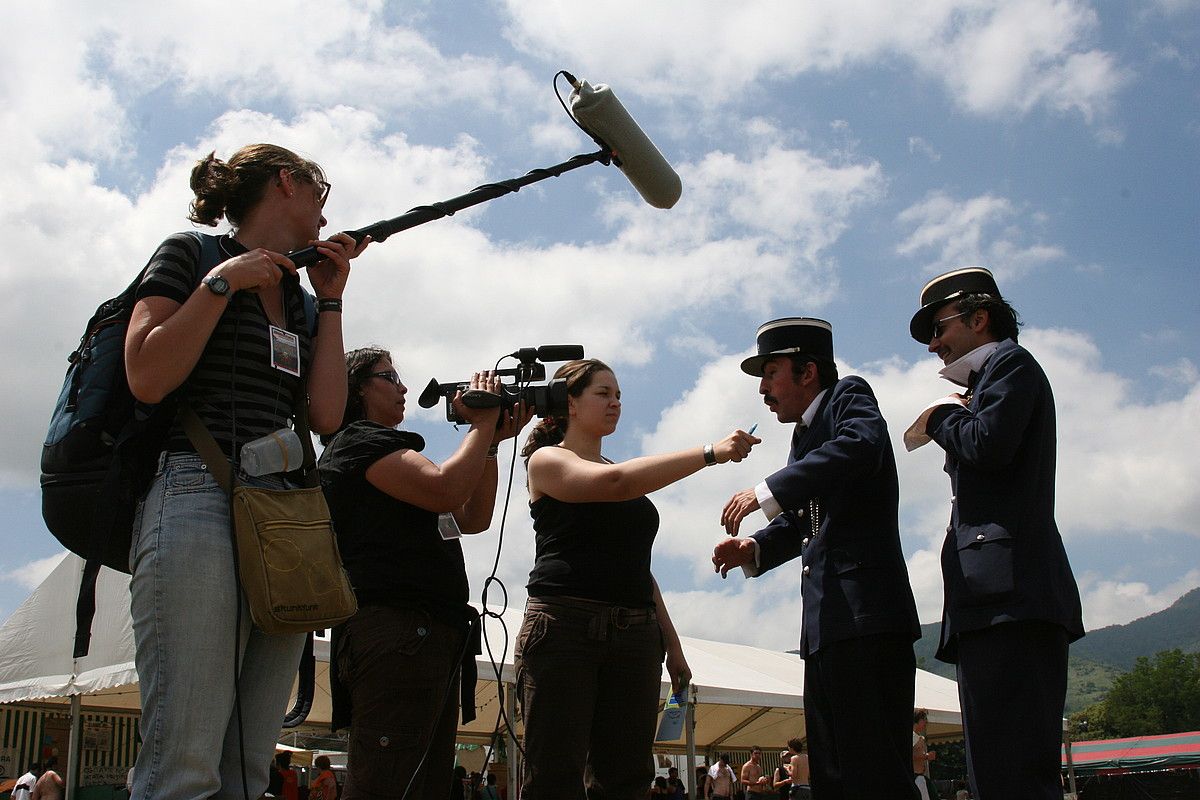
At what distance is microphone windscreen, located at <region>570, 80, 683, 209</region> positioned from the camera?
2834 mm

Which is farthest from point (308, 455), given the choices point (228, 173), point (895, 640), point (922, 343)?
point (922, 343)

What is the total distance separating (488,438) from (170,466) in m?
1.28

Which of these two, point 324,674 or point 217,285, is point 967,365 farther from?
point 324,674

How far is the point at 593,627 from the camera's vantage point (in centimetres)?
316

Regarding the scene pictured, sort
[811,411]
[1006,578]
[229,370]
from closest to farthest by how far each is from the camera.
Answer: [229,370], [1006,578], [811,411]

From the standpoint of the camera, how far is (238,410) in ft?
6.86

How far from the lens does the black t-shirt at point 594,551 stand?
3.25 meters

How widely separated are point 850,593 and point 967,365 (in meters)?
0.82

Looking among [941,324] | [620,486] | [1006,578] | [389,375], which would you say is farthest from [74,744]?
[1006,578]

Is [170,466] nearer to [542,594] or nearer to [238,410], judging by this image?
[238,410]

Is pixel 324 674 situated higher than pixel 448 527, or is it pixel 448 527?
pixel 448 527

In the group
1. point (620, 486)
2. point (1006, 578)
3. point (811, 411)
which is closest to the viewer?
point (1006, 578)

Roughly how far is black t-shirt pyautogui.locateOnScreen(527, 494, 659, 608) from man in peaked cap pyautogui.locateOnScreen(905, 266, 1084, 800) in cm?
104

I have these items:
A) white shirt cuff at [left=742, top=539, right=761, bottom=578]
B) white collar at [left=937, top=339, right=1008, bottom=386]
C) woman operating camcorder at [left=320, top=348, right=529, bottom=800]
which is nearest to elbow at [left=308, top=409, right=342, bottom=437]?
woman operating camcorder at [left=320, top=348, right=529, bottom=800]
